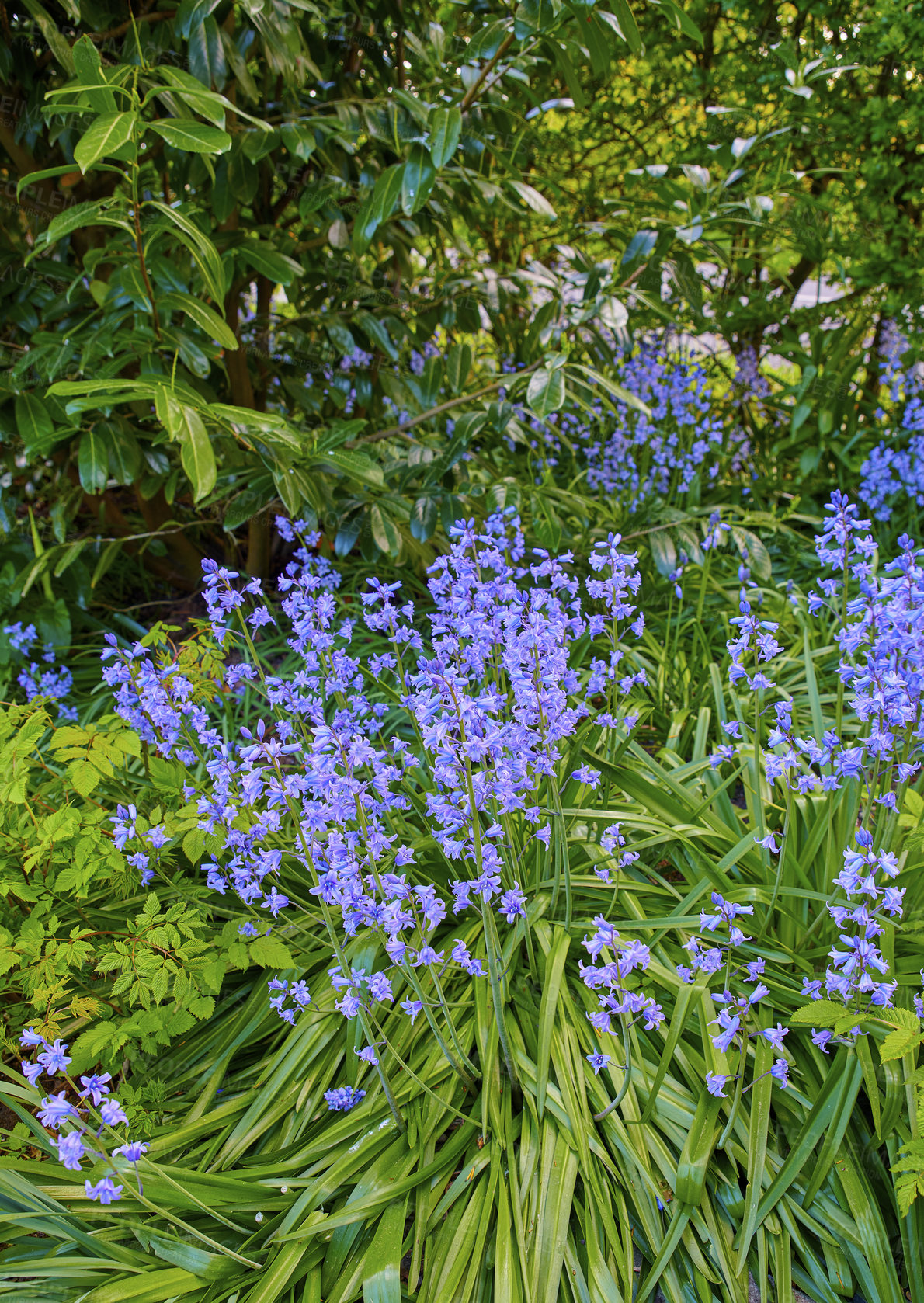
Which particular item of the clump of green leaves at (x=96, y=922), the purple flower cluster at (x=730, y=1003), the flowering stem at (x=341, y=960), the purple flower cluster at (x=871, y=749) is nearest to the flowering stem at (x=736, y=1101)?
the purple flower cluster at (x=730, y=1003)

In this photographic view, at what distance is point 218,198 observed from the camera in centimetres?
296

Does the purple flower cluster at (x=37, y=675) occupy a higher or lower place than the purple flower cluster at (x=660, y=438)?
lower

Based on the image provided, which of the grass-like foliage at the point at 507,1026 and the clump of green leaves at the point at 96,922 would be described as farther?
the clump of green leaves at the point at 96,922

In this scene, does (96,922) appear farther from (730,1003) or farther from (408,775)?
(730,1003)

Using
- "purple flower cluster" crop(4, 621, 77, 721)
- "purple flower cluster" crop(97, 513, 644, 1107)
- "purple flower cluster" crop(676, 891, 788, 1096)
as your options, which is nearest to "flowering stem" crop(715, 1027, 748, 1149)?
"purple flower cluster" crop(676, 891, 788, 1096)

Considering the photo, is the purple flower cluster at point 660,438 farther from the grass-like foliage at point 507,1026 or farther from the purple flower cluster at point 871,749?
the purple flower cluster at point 871,749

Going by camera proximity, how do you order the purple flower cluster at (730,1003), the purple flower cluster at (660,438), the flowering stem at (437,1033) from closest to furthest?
the purple flower cluster at (730,1003)
the flowering stem at (437,1033)
the purple flower cluster at (660,438)

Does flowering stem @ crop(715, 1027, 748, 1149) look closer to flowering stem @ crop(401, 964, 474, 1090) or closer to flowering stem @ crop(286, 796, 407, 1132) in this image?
flowering stem @ crop(401, 964, 474, 1090)

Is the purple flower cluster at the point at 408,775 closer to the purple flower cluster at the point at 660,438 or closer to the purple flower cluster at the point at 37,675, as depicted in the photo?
the purple flower cluster at the point at 37,675

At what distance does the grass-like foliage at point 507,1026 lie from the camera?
1.53 meters

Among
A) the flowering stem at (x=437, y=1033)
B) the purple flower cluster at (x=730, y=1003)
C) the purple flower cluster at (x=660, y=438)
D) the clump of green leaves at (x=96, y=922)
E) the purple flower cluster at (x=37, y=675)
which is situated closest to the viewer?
the purple flower cluster at (x=730, y=1003)

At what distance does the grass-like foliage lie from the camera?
1532 mm

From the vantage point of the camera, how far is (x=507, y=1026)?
6.24ft

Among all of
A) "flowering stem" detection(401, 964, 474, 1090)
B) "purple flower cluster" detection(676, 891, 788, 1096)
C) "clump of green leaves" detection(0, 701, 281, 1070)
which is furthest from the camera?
"clump of green leaves" detection(0, 701, 281, 1070)
